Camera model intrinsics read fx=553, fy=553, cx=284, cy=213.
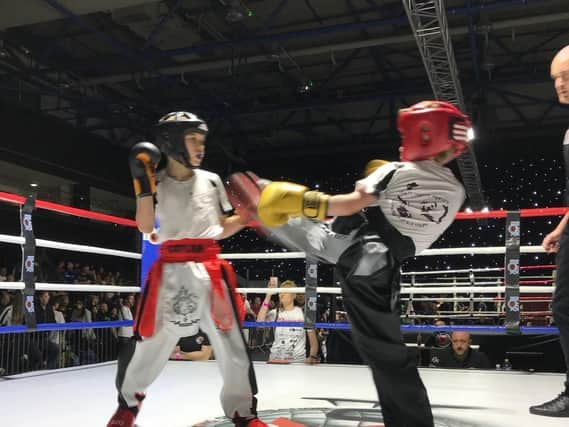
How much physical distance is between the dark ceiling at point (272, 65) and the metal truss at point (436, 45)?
1.73 feet

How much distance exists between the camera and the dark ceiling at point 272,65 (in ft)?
23.6

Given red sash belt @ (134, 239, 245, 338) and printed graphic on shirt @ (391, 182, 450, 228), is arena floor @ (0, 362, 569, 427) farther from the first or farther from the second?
printed graphic on shirt @ (391, 182, 450, 228)

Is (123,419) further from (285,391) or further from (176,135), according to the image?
(285,391)

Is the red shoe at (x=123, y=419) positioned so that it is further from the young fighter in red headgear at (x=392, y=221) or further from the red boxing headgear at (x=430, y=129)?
the red boxing headgear at (x=430, y=129)

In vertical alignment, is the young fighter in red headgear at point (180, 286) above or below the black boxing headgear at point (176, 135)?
below

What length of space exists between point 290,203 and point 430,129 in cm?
44

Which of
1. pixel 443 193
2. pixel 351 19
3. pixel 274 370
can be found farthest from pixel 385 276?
pixel 351 19

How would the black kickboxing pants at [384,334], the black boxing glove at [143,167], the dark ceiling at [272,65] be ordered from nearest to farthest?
the black kickboxing pants at [384,334] → the black boxing glove at [143,167] → the dark ceiling at [272,65]

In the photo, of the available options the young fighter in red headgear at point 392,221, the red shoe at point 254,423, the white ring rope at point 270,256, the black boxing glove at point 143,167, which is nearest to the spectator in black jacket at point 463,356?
the white ring rope at point 270,256

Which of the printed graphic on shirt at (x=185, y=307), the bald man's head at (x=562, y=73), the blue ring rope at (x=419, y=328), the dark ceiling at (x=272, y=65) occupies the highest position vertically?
the dark ceiling at (x=272, y=65)

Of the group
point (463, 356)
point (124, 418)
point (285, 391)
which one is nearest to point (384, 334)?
point (124, 418)

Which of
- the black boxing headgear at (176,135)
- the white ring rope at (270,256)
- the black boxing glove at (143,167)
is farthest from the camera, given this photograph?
the white ring rope at (270,256)

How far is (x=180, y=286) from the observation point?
5.94 ft

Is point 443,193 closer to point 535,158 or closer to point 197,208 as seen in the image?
point 197,208
